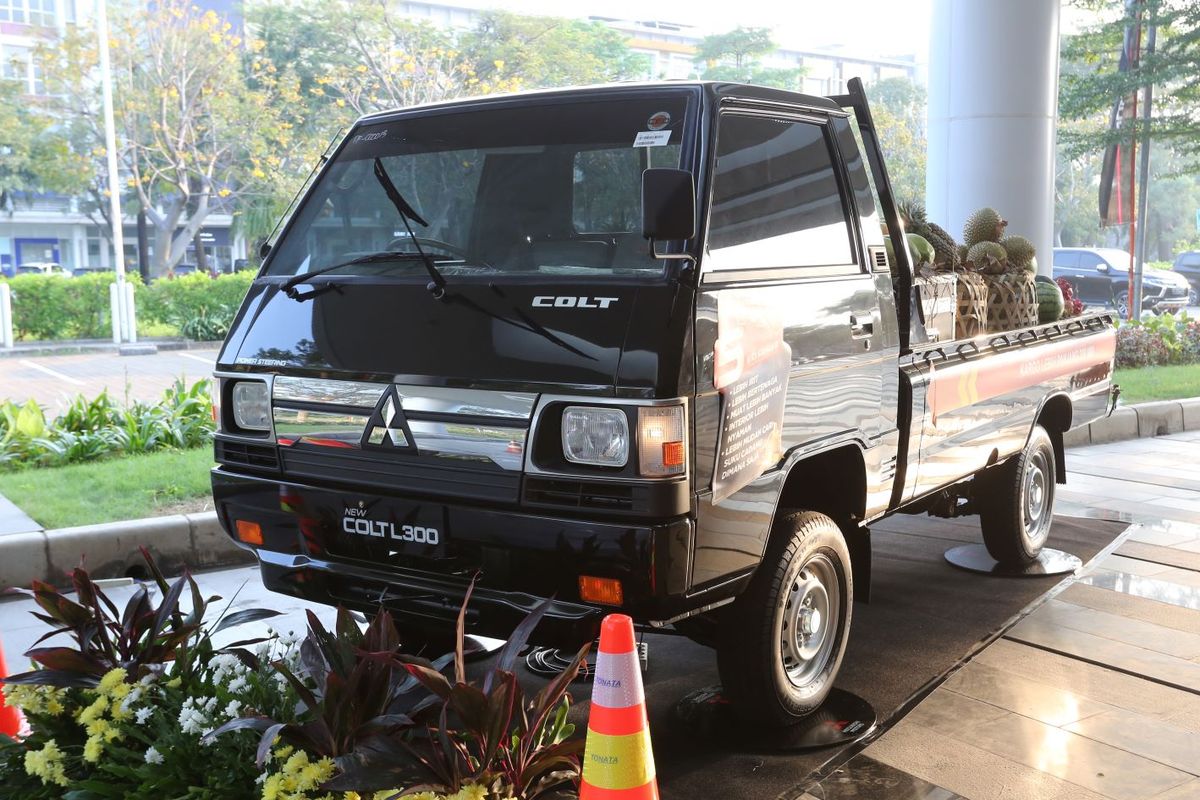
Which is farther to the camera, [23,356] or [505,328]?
[23,356]

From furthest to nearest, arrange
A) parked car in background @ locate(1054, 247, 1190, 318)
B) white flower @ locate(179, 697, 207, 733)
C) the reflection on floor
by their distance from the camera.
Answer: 1. parked car in background @ locate(1054, 247, 1190, 318)
2. the reflection on floor
3. white flower @ locate(179, 697, 207, 733)

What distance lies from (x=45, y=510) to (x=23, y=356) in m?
10.5

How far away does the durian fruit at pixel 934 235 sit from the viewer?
5.87 meters

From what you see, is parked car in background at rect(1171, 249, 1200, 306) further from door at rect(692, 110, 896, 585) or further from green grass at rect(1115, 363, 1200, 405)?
door at rect(692, 110, 896, 585)

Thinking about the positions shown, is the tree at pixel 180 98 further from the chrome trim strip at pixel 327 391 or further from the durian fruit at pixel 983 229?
the chrome trim strip at pixel 327 391

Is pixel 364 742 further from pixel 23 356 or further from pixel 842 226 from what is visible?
pixel 23 356

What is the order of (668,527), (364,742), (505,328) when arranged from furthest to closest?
(505,328) → (668,527) → (364,742)

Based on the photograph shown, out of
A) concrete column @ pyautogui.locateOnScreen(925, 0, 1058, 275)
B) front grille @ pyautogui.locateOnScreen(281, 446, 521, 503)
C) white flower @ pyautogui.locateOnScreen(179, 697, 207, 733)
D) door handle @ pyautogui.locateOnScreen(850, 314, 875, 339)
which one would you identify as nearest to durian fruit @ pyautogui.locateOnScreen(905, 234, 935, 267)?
door handle @ pyautogui.locateOnScreen(850, 314, 875, 339)

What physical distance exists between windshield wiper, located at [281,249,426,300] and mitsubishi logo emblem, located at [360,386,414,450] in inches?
23.2

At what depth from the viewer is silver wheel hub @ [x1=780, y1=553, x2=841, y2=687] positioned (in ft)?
13.2

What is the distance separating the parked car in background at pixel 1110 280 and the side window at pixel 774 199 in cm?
2566

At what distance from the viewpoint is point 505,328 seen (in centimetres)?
358

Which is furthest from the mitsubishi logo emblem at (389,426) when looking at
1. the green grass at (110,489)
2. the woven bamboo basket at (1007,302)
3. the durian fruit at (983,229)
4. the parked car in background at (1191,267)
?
the parked car in background at (1191,267)

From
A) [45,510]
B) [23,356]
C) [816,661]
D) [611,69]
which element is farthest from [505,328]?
[611,69]
